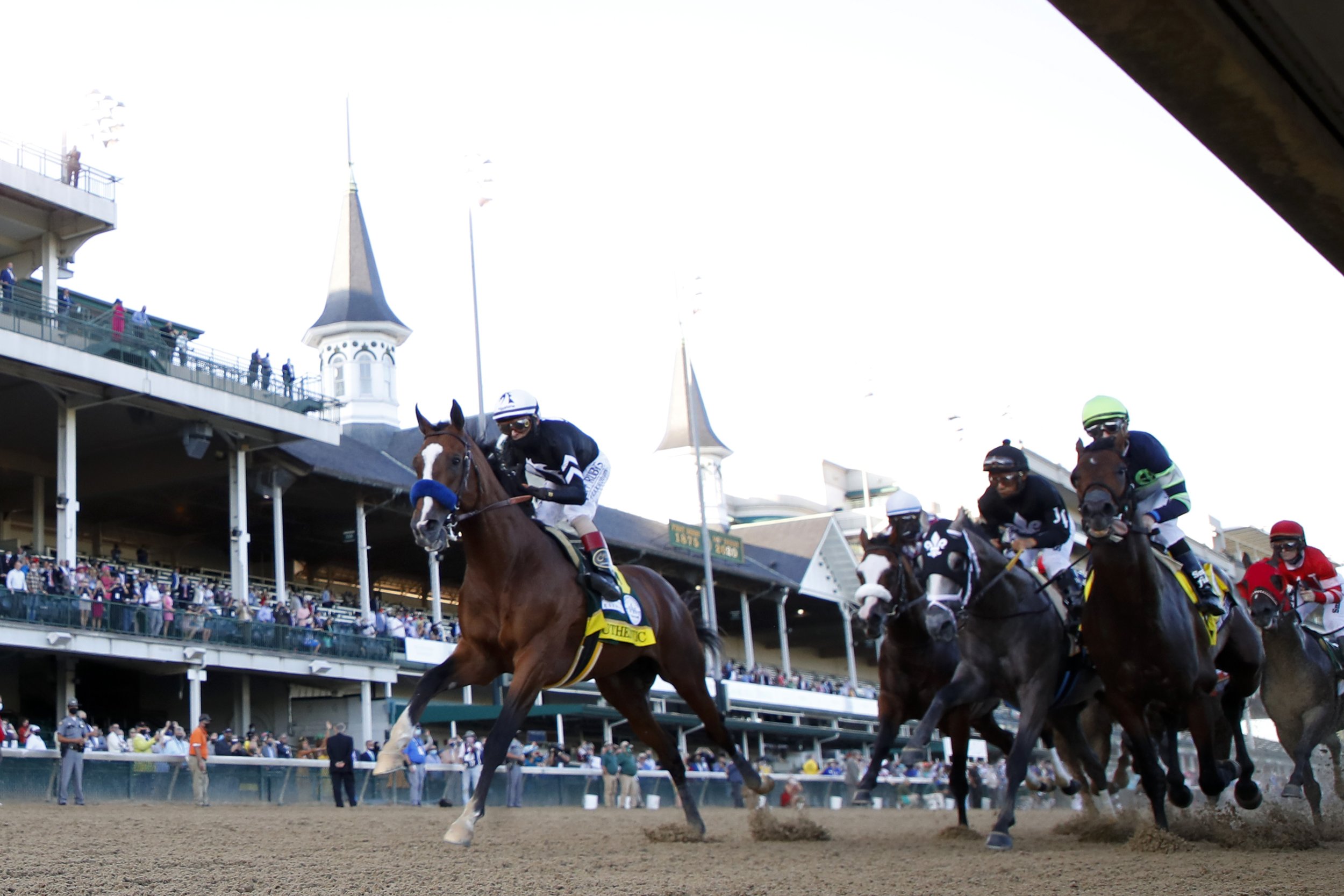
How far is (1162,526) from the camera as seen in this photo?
31.3ft

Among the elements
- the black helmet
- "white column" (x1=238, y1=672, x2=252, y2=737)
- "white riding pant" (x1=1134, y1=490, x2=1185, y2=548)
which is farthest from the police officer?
"white riding pant" (x1=1134, y1=490, x2=1185, y2=548)

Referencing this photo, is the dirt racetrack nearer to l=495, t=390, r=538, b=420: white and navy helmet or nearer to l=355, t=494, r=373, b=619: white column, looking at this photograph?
l=495, t=390, r=538, b=420: white and navy helmet

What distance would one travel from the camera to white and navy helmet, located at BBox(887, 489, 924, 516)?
1116 cm

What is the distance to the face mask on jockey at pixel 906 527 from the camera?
427 inches

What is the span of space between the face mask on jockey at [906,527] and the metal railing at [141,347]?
746 inches

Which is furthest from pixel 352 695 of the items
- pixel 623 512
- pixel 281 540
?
pixel 623 512

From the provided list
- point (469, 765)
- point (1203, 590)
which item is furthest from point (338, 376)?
point (1203, 590)

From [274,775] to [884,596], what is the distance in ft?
43.1

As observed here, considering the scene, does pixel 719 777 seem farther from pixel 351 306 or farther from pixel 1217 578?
pixel 351 306

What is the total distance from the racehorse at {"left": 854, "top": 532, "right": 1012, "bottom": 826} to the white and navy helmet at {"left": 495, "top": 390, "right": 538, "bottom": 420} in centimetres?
270

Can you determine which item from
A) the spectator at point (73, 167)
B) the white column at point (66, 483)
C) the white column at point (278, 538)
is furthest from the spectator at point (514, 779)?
the spectator at point (73, 167)

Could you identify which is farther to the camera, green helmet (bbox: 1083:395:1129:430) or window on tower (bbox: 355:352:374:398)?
window on tower (bbox: 355:352:374:398)

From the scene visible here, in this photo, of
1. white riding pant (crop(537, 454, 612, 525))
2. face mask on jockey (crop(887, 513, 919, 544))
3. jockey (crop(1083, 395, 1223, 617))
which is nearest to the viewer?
jockey (crop(1083, 395, 1223, 617))

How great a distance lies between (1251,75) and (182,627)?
25.3m
